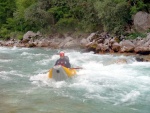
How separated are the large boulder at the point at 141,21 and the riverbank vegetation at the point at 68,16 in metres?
0.50

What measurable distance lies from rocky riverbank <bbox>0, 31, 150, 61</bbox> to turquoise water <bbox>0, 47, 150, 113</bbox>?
4.85 metres

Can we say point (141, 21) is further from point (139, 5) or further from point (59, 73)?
point (59, 73)

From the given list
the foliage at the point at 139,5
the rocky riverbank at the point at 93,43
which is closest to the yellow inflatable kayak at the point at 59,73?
the rocky riverbank at the point at 93,43

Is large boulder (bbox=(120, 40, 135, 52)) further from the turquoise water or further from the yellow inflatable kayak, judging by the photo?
the yellow inflatable kayak

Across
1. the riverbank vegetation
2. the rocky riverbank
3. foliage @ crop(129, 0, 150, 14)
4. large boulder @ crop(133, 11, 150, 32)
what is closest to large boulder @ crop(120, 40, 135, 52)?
the rocky riverbank

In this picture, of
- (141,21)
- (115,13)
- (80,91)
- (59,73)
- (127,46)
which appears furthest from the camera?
(141,21)

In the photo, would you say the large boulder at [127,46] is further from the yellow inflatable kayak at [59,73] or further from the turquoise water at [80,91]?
the yellow inflatable kayak at [59,73]

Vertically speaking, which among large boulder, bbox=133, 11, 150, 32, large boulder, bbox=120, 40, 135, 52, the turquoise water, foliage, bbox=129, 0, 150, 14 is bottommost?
the turquoise water

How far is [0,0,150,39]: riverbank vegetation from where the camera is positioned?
23016 millimetres

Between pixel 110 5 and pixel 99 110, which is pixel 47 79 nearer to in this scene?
pixel 99 110

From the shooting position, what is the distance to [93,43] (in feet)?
77.4

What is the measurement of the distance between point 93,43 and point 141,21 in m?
4.38

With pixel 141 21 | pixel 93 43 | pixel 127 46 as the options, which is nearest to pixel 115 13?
pixel 141 21

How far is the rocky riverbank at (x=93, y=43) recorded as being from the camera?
20020mm
